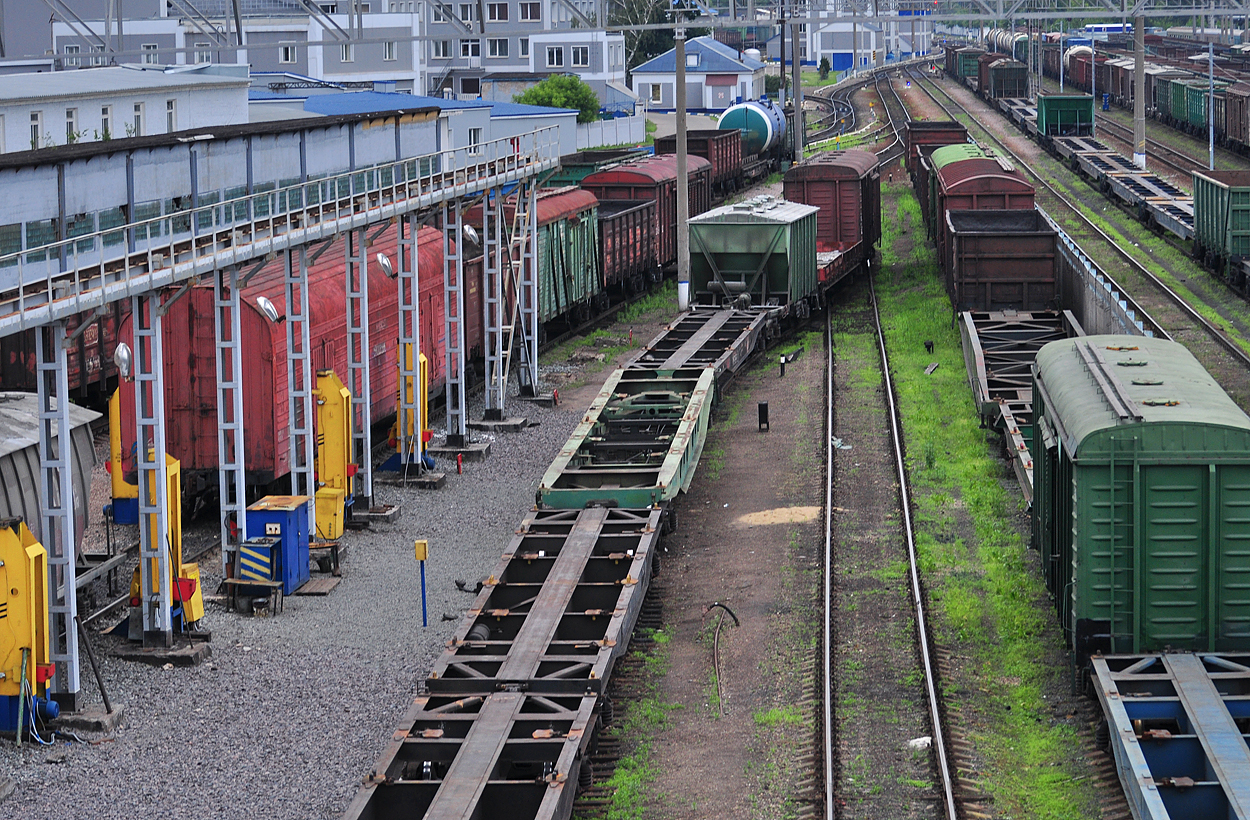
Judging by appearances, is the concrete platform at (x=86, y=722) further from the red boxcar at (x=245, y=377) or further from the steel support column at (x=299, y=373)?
the red boxcar at (x=245, y=377)

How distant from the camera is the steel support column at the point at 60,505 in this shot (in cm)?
1498

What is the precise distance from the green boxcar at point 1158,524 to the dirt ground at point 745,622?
3.04 meters

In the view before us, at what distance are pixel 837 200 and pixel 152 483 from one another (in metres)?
27.7

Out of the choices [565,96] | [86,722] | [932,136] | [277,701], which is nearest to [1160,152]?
[932,136]

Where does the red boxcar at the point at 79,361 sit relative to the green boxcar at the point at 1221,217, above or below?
below

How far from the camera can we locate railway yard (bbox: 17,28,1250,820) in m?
13.4

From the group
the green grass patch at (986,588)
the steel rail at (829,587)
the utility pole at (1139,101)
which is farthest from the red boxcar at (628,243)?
the utility pole at (1139,101)

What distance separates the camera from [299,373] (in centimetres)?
2242

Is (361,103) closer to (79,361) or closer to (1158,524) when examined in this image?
(79,361)

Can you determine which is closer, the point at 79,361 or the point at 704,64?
the point at 79,361

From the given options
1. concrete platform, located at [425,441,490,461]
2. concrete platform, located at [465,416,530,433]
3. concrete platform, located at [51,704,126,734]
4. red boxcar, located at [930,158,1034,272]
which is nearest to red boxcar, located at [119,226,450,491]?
concrete platform, located at [425,441,490,461]

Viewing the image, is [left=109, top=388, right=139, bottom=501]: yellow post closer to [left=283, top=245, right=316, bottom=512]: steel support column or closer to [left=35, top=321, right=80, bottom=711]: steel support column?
[left=283, top=245, right=316, bottom=512]: steel support column

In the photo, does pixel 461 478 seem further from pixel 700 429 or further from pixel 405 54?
pixel 405 54

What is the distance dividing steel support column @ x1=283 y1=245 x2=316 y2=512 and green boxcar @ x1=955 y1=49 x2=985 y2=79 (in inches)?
4042
